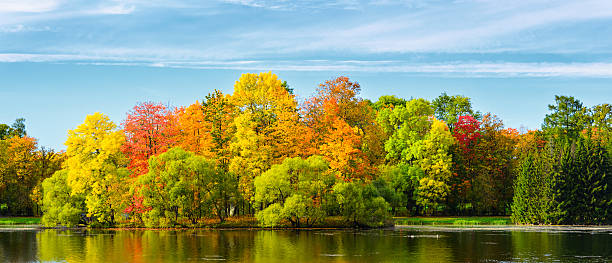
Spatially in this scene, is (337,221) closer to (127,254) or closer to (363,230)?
(363,230)

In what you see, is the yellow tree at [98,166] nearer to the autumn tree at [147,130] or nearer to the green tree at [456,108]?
the autumn tree at [147,130]

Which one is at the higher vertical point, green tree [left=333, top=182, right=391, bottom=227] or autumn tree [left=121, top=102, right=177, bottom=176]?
autumn tree [left=121, top=102, right=177, bottom=176]

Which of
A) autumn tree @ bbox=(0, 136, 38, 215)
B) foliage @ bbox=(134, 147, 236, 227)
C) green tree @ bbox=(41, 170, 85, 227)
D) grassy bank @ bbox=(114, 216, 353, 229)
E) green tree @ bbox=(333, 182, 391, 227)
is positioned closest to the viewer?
green tree @ bbox=(333, 182, 391, 227)

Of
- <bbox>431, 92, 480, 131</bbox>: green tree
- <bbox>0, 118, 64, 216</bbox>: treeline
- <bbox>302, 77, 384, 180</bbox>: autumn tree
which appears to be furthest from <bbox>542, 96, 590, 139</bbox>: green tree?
<bbox>0, 118, 64, 216</bbox>: treeline

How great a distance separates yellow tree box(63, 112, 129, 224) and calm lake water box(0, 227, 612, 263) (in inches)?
565

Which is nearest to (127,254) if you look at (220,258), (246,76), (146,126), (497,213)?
(220,258)

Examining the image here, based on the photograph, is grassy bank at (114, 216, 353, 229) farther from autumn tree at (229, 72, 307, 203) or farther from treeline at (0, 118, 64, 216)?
treeline at (0, 118, 64, 216)

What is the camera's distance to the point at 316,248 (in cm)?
4212

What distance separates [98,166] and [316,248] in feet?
127

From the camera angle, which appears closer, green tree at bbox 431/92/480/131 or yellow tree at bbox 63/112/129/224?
yellow tree at bbox 63/112/129/224

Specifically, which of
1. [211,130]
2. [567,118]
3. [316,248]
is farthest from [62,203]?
[567,118]

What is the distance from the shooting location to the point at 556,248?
138ft

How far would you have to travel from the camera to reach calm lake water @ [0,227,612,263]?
36500 mm

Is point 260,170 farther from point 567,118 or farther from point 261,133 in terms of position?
point 567,118
